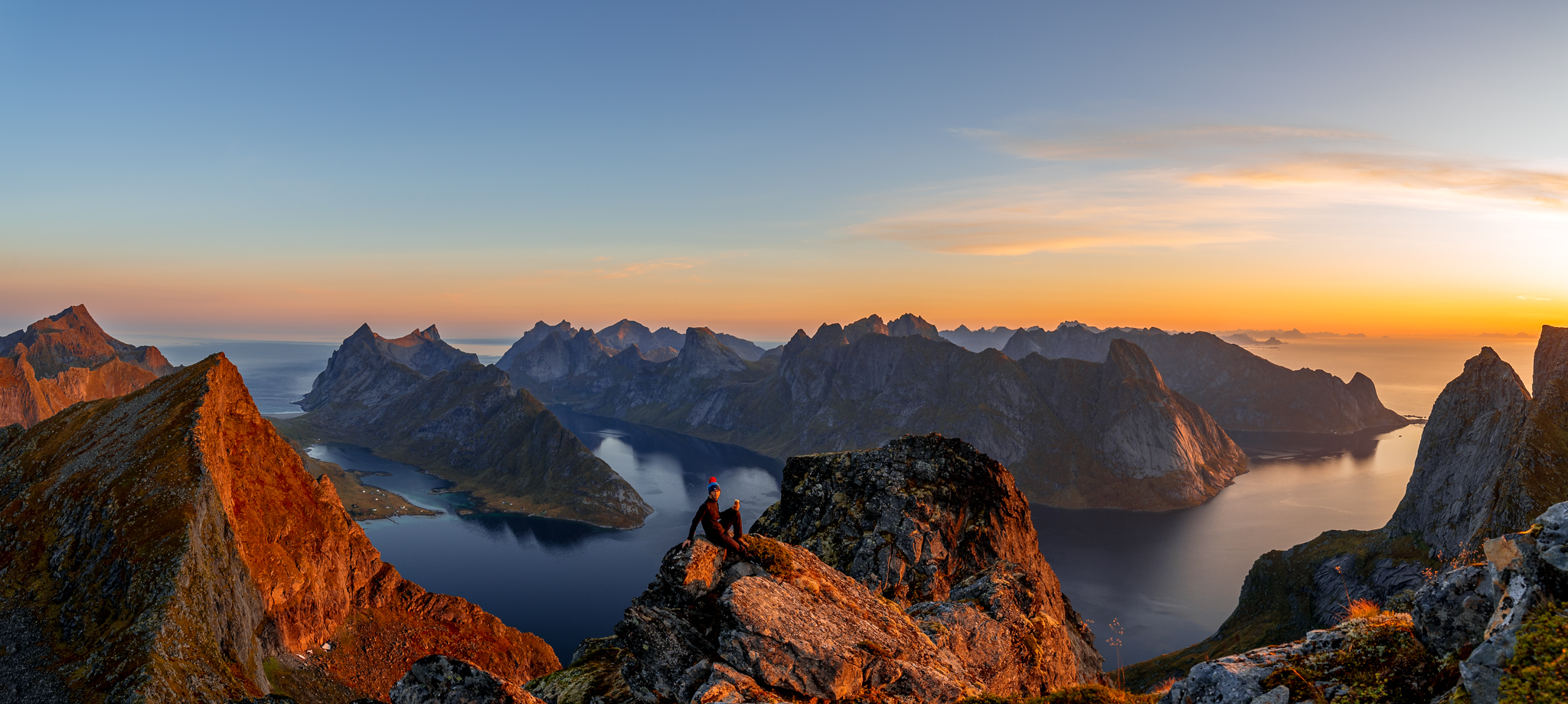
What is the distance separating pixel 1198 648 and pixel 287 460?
195m

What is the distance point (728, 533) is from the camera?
1063 inches

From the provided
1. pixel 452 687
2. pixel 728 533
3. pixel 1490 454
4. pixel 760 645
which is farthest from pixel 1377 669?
pixel 1490 454

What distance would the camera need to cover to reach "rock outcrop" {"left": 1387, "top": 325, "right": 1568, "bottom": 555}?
117569 millimetres

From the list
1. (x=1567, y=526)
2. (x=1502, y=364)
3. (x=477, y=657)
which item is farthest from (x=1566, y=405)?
(x=477, y=657)


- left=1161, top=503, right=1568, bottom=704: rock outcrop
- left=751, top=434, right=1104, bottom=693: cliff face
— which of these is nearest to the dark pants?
left=751, top=434, right=1104, bottom=693: cliff face

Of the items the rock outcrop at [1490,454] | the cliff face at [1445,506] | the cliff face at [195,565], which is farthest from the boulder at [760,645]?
the rock outcrop at [1490,454]

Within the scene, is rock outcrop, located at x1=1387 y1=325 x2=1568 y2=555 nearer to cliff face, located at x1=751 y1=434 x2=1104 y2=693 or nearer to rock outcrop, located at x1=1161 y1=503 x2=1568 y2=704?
cliff face, located at x1=751 y1=434 x2=1104 y2=693

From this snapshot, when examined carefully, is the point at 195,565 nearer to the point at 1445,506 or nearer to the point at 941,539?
the point at 941,539

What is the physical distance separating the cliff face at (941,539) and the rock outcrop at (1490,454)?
11936cm

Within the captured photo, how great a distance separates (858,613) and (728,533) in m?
6.22

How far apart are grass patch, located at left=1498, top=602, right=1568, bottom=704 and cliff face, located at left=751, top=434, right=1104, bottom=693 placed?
78.1 ft

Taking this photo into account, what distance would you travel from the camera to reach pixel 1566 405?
128750 mm

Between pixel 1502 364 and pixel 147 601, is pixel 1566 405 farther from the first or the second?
pixel 147 601

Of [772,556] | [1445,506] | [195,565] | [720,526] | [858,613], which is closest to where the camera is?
[858,613]
